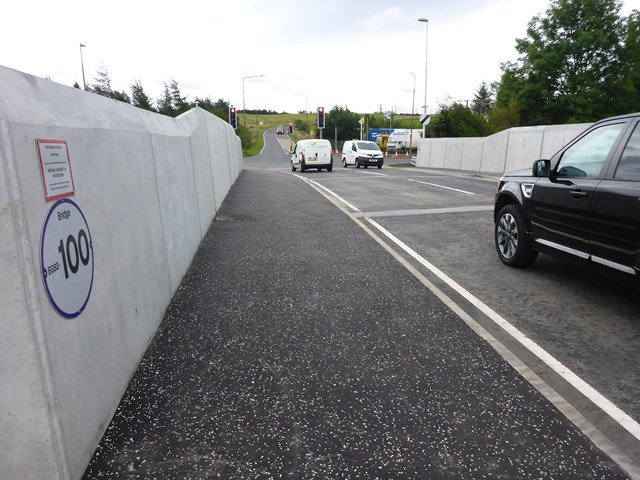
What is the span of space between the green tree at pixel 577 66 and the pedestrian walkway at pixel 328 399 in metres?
45.8

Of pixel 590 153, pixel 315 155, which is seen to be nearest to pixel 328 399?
pixel 590 153

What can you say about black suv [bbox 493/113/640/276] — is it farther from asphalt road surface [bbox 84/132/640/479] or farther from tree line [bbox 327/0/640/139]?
tree line [bbox 327/0/640/139]

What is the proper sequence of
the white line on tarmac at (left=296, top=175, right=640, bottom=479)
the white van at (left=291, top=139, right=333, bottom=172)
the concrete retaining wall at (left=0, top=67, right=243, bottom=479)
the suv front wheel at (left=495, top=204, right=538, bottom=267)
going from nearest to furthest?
the concrete retaining wall at (left=0, top=67, right=243, bottom=479), the white line on tarmac at (left=296, top=175, right=640, bottom=479), the suv front wheel at (left=495, top=204, right=538, bottom=267), the white van at (left=291, top=139, right=333, bottom=172)

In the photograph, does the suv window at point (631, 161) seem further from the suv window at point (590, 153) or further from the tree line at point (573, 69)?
the tree line at point (573, 69)

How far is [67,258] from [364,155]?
28.4m

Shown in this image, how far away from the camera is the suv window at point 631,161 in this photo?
12.5 ft

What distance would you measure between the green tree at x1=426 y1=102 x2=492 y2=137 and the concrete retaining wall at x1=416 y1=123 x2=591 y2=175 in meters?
19.8

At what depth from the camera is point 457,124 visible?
165 feet

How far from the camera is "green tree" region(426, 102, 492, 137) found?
50.0 m

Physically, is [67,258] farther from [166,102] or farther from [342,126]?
[342,126]

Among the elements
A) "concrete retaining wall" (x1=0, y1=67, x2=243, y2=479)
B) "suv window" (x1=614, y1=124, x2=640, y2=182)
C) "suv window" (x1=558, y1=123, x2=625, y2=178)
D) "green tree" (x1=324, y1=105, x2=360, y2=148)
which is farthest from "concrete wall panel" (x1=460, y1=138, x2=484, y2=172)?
"green tree" (x1=324, y1=105, x2=360, y2=148)

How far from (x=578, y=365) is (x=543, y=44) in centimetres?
5097

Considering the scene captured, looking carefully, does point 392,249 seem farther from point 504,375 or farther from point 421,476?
point 421,476

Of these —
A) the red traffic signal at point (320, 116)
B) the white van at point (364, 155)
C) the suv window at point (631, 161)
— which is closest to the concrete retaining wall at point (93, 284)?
the suv window at point (631, 161)
